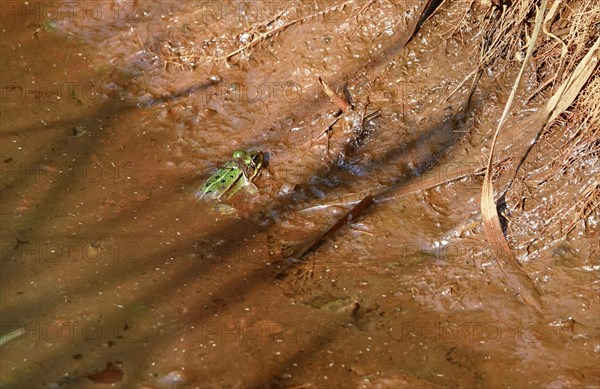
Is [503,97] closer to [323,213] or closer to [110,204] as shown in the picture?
[323,213]

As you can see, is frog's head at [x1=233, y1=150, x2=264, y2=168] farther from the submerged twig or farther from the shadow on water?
the submerged twig

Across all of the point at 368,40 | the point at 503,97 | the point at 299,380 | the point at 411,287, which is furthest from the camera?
the point at 368,40

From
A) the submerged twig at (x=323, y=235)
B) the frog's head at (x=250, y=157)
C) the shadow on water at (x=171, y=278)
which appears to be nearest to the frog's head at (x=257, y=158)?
the frog's head at (x=250, y=157)

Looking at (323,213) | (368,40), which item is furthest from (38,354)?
(368,40)

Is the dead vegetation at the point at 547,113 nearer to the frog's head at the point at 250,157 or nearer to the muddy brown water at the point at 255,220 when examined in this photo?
the muddy brown water at the point at 255,220

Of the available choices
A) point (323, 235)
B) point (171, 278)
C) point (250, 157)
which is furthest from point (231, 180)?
point (171, 278)

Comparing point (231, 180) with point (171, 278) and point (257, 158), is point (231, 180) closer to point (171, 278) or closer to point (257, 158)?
point (257, 158)

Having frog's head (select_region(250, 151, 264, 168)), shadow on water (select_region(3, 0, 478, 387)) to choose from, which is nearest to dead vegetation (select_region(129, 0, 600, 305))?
shadow on water (select_region(3, 0, 478, 387))
